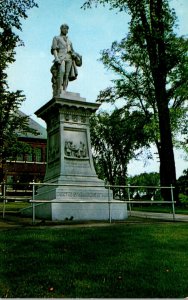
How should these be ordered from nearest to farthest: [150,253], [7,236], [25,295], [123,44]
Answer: [25,295] < [150,253] < [7,236] < [123,44]

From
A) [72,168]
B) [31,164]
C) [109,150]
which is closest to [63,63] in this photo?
[72,168]

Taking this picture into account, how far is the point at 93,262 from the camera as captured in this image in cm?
647

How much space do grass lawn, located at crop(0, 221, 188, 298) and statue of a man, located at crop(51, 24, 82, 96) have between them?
7107 millimetres

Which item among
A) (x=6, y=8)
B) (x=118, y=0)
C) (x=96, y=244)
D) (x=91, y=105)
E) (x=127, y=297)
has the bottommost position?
(x=127, y=297)

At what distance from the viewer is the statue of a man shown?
14.7m

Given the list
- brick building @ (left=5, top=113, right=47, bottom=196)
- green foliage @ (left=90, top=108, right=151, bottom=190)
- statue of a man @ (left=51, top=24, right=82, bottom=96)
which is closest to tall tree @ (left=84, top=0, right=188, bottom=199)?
statue of a man @ (left=51, top=24, right=82, bottom=96)

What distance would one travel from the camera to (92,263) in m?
6.41

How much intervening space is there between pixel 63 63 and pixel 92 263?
32.0 ft

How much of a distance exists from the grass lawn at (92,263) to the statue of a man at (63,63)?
711cm

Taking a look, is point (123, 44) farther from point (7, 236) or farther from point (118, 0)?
point (7, 236)

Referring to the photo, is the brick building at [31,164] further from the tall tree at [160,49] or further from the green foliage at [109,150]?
the tall tree at [160,49]

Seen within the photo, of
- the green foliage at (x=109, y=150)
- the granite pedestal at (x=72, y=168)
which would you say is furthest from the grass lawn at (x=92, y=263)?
the green foliage at (x=109, y=150)

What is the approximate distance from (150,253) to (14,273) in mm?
2494

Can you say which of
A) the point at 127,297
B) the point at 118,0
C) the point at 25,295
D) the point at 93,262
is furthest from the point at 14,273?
the point at 118,0
